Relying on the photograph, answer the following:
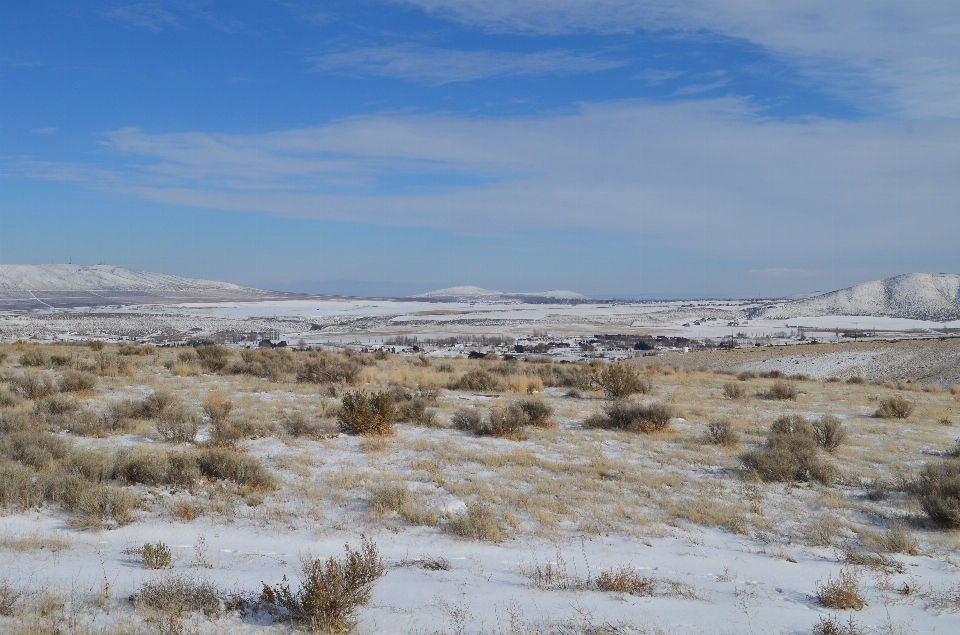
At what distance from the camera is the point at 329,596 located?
402 cm

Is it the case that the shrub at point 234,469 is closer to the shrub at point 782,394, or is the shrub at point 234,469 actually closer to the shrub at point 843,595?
the shrub at point 843,595

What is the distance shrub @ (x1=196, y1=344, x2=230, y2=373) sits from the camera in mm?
17766

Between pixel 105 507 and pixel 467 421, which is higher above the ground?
pixel 105 507

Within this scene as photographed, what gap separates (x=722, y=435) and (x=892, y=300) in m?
160

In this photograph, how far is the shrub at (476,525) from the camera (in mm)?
6016

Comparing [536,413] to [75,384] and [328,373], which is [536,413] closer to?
[328,373]

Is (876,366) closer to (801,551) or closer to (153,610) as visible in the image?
(801,551)

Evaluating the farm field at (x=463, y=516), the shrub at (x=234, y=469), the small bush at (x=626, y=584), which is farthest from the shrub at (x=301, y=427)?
the small bush at (x=626, y=584)

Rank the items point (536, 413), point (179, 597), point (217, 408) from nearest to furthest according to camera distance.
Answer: point (179, 597), point (217, 408), point (536, 413)

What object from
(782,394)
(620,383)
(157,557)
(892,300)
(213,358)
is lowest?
(782,394)

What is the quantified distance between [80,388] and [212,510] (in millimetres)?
8170

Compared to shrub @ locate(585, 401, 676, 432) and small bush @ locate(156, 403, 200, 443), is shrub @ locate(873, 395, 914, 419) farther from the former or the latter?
small bush @ locate(156, 403, 200, 443)

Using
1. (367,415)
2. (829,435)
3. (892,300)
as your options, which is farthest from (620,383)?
(892,300)

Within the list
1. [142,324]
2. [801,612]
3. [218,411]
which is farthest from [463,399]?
[142,324]
